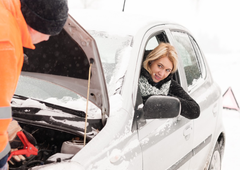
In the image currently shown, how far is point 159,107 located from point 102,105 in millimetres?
382

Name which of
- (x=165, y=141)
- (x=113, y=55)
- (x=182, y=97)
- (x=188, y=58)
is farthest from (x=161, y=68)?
(x=188, y=58)

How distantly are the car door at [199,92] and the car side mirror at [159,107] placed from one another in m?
0.78

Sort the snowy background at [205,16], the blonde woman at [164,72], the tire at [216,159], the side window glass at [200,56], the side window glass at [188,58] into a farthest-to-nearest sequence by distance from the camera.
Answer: the snowy background at [205,16]
the side window glass at [200,56]
the tire at [216,159]
the side window glass at [188,58]
the blonde woman at [164,72]

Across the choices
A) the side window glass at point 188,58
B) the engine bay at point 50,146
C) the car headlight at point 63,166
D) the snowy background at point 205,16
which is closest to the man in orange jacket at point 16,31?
the car headlight at point 63,166

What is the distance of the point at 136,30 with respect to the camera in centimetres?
223

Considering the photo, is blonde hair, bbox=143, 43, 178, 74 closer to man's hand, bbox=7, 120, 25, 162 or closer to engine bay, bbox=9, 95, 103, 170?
engine bay, bbox=9, 95, 103, 170

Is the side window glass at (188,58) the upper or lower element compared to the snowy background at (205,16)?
upper

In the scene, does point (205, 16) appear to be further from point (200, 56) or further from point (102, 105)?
point (102, 105)

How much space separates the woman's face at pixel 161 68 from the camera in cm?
246

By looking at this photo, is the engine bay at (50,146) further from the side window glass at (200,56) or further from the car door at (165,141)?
the side window glass at (200,56)

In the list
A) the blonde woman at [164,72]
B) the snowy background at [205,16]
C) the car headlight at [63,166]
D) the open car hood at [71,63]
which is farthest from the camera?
the snowy background at [205,16]

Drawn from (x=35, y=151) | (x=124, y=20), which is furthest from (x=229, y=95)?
(x=35, y=151)

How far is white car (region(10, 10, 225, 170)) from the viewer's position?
167cm

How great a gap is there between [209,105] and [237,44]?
23996 millimetres
